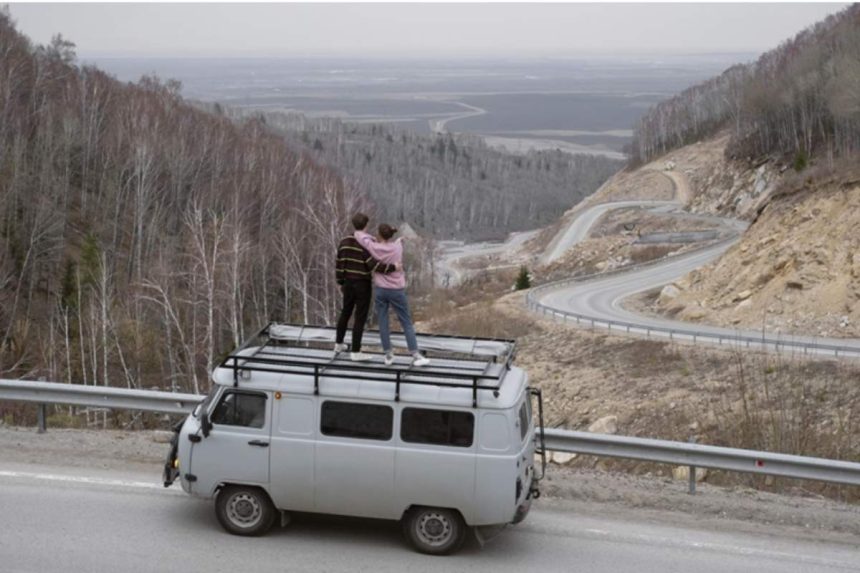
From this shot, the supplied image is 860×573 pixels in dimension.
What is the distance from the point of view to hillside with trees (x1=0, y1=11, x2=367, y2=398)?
40688 mm

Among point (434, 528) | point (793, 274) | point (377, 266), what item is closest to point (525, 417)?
point (434, 528)

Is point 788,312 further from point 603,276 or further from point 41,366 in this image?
point 41,366

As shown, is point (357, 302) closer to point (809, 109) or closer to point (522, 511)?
point (522, 511)

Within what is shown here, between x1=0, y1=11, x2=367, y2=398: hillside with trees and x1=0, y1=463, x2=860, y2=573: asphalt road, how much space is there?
2336cm

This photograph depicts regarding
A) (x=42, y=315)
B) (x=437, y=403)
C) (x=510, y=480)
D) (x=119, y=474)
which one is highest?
(x=437, y=403)

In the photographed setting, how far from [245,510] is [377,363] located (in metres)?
1.90

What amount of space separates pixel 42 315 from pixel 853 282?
115ft

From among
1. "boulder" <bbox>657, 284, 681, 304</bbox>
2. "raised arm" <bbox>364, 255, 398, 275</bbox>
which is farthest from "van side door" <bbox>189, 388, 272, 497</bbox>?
"boulder" <bbox>657, 284, 681, 304</bbox>

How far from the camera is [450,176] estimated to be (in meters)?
162

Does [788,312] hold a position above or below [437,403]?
below

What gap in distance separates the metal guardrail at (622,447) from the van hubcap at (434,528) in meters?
2.34

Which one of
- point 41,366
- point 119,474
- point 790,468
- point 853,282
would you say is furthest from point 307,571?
point 853,282

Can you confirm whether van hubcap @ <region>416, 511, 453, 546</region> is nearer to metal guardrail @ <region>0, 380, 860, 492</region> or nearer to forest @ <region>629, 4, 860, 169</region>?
metal guardrail @ <region>0, 380, 860, 492</region>

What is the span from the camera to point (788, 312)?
38.4 m
